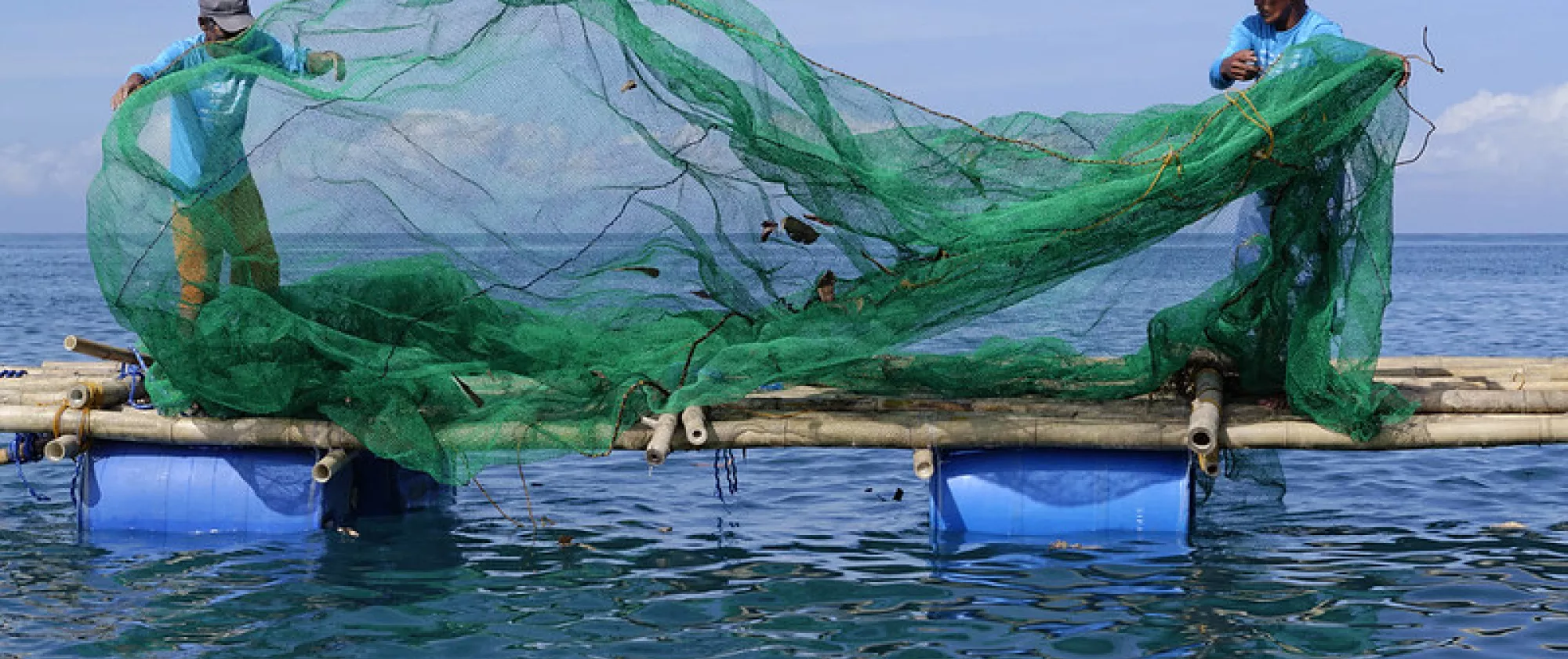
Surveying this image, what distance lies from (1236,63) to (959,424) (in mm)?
1804

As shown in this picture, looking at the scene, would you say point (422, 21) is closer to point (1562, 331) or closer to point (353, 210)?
point (353, 210)

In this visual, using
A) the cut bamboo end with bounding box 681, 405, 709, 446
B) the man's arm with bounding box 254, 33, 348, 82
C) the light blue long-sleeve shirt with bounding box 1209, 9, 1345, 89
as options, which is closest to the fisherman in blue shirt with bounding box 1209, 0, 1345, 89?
the light blue long-sleeve shirt with bounding box 1209, 9, 1345, 89

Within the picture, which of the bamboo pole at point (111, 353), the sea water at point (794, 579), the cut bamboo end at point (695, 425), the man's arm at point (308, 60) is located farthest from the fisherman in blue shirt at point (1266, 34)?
the bamboo pole at point (111, 353)

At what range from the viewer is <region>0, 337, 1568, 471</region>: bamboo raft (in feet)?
20.1

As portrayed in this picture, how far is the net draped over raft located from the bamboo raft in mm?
103

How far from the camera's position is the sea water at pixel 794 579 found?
5520 mm

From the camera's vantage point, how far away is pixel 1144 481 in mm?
6461

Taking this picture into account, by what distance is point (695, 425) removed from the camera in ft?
20.4

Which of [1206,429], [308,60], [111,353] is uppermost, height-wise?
[308,60]

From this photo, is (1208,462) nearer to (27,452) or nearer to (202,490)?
(202,490)

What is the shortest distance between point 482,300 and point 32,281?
33.5 metres

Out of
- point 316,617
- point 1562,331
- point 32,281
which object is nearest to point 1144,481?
point 316,617

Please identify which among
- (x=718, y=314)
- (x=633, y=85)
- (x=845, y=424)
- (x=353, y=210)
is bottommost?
(x=845, y=424)

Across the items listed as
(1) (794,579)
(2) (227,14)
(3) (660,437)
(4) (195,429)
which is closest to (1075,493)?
(1) (794,579)
